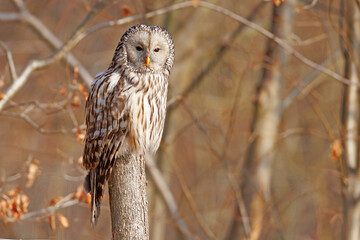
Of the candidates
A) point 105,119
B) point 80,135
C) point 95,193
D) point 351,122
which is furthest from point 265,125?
point 95,193

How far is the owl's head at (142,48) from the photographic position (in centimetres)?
405

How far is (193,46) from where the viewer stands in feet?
28.9

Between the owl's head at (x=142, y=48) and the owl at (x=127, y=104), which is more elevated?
the owl's head at (x=142, y=48)

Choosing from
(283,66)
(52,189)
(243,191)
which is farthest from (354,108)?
(52,189)

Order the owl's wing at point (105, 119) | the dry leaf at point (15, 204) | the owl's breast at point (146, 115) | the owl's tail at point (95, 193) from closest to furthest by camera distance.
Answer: the owl's tail at point (95, 193), the owl's wing at point (105, 119), the owl's breast at point (146, 115), the dry leaf at point (15, 204)

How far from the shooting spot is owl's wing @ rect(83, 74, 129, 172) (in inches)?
150

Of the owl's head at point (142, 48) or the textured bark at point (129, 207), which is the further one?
the owl's head at point (142, 48)

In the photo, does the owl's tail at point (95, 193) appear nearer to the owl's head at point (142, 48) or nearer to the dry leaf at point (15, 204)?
the owl's head at point (142, 48)

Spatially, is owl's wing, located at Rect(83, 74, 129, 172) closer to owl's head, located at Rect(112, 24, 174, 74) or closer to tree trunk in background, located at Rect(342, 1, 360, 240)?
owl's head, located at Rect(112, 24, 174, 74)

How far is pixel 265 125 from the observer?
7105 millimetres

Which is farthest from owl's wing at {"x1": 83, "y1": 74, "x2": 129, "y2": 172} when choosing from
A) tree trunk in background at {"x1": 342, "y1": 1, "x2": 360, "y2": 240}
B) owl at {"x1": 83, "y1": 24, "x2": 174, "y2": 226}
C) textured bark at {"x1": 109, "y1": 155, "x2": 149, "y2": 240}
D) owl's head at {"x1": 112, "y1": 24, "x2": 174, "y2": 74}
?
tree trunk in background at {"x1": 342, "y1": 1, "x2": 360, "y2": 240}

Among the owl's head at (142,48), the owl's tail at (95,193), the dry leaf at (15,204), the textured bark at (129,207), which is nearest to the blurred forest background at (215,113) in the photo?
the dry leaf at (15,204)

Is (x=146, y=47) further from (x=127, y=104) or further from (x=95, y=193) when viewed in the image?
(x=95, y=193)

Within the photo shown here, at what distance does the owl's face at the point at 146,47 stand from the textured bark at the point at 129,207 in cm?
100
